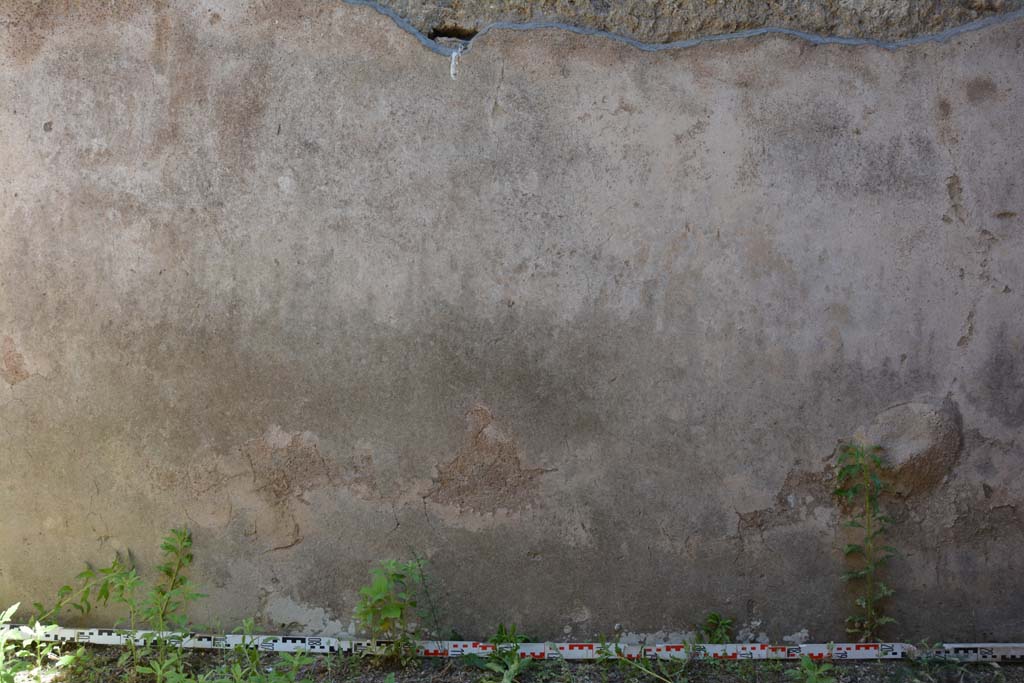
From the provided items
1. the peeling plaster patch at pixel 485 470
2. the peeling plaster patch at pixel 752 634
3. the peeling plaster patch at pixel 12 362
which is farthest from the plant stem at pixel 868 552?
the peeling plaster patch at pixel 12 362

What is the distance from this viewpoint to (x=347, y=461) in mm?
2715

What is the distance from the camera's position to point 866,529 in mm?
2678

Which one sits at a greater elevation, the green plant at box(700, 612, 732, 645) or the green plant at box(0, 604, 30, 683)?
the green plant at box(700, 612, 732, 645)

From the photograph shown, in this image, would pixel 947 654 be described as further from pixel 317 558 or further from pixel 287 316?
pixel 287 316

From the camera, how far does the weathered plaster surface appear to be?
267 centimetres

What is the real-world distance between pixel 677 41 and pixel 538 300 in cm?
94

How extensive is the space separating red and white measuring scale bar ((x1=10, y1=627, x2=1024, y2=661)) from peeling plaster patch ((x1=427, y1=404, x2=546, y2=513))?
1.56 feet

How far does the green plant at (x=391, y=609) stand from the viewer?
257cm

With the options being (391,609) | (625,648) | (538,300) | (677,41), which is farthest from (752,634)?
(677,41)

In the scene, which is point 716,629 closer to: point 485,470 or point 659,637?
point 659,637

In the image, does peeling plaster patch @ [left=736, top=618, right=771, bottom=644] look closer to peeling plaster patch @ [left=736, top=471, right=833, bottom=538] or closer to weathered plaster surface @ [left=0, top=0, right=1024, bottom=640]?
weathered plaster surface @ [left=0, top=0, right=1024, bottom=640]

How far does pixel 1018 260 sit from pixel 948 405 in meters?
0.51

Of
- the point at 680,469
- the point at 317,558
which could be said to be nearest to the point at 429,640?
the point at 317,558

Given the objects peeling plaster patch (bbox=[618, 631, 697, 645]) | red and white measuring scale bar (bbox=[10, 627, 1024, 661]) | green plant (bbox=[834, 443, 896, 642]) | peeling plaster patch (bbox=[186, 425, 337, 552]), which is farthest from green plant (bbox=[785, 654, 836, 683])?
peeling plaster patch (bbox=[186, 425, 337, 552])
